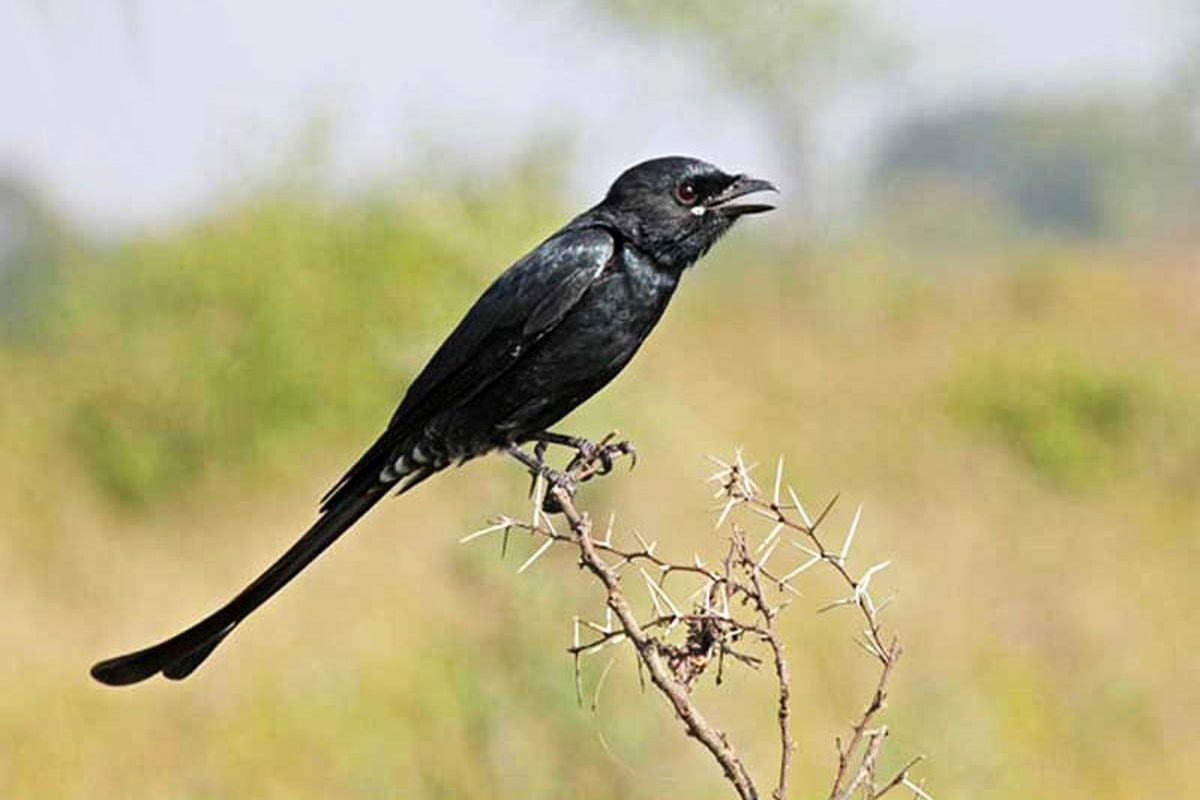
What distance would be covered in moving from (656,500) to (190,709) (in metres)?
3.35

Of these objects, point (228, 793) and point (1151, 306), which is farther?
point (1151, 306)

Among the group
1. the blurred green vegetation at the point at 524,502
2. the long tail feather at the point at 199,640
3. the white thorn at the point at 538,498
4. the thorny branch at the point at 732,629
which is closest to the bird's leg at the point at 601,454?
the white thorn at the point at 538,498

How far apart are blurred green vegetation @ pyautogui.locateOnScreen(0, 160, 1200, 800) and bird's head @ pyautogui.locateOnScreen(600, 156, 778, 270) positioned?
2348 mm

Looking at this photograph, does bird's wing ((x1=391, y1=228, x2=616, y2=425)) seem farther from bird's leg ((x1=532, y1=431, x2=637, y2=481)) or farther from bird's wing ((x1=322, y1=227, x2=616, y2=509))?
bird's leg ((x1=532, y1=431, x2=637, y2=481))

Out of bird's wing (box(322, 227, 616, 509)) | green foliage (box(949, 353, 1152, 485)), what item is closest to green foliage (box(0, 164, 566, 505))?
green foliage (box(949, 353, 1152, 485))

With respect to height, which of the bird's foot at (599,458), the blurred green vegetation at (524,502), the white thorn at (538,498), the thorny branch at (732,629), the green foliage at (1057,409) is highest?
the green foliage at (1057,409)

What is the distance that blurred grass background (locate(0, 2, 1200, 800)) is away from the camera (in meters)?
7.05

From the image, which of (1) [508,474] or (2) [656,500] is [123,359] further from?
(1) [508,474]

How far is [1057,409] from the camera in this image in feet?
48.3

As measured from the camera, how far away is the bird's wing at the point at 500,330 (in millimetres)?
3061

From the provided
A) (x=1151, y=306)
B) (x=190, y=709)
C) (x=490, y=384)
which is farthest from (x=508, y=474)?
(x=1151, y=306)

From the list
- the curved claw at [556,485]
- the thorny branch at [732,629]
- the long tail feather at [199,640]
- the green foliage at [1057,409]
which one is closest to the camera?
the thorny branch at [732,629]

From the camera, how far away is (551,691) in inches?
238

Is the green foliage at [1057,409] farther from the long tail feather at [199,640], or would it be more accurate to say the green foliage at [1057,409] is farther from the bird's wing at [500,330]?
the long tail feather at [199,640]
